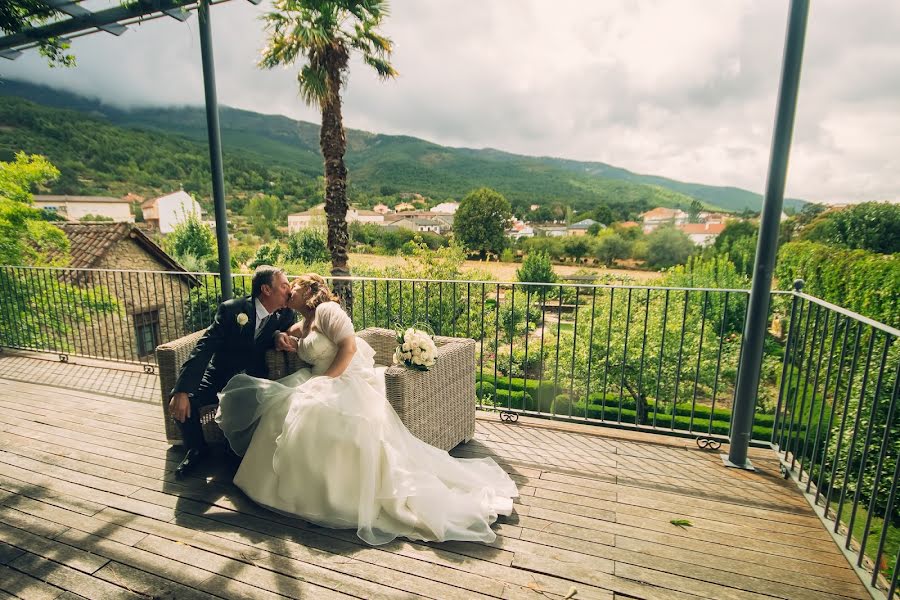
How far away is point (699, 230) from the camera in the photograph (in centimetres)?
6494

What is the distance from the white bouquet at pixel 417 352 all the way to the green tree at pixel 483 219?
4963 cm

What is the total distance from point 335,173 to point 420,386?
811cm

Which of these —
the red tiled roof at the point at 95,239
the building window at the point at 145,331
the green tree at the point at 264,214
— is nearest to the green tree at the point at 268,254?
the green tree at the point at 264,214

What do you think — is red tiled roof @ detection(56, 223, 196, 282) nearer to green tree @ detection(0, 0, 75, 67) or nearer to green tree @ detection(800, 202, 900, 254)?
green tree @ detection(0, 0, 75, 67)

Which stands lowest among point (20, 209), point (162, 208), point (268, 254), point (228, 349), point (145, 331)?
point (268, 254)

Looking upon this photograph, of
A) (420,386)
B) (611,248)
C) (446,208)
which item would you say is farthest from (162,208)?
(611,248)

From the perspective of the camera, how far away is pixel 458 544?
7.18ft

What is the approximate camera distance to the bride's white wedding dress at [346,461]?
2275 millimetres

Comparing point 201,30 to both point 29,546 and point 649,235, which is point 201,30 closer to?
point 29,546

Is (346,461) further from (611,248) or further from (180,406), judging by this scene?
(611,248)

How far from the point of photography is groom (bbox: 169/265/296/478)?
9.39 feet

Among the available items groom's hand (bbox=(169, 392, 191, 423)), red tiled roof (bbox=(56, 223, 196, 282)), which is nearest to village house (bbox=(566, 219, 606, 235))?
red tiled roof (bbox=(56, 223, 196, 282))

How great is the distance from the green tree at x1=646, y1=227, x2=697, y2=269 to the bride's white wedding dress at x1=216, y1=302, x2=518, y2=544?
215ft

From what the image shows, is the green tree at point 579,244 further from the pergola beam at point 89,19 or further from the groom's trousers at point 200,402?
the groom's trousers at point 200,402
